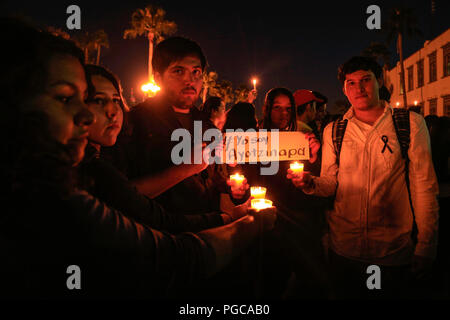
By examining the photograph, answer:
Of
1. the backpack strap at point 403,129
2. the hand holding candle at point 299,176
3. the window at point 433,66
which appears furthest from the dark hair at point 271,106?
the window at point 433,66

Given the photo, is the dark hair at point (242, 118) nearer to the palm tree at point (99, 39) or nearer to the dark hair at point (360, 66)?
the dark hair at point (360, 66)

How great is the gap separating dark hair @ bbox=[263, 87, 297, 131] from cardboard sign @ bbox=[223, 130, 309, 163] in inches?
24.4

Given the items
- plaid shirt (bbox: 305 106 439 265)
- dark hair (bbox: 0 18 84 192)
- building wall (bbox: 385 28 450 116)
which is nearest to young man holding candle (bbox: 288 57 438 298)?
plaid shirt (bbox: 305 106 439 265)

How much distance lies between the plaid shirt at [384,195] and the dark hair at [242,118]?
5.97 feet

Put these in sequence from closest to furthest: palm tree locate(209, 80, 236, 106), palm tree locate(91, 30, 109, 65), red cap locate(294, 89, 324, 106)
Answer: red cap locate(294, 89, 324, 106), palm tree locate(91, 30, 109, 65), palm tree locate(209, 80, 236, 106)

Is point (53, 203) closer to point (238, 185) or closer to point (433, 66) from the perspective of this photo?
point (238, 185)

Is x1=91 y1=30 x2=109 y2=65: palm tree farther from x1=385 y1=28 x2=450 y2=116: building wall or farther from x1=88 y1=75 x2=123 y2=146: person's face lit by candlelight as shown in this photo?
x1=88 y1=75 x2=123 y2=146: person's face lit by candlelight

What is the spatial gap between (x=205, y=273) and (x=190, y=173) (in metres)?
1.22

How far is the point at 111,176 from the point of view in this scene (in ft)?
5.56

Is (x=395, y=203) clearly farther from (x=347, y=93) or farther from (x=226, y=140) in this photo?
(x=226, y=140)

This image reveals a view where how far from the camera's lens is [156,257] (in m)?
1.29

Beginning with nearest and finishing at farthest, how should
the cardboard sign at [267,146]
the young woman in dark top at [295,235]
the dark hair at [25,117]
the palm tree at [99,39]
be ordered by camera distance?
1. the dark hair at [25,117]
2. the cardboard sign at [267,146]
3. the young woman in dark top at [295,235]
4. the palm tree at [99,39]

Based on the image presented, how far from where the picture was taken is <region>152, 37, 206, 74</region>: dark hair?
2.77 meters

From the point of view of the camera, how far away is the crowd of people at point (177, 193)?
112 centimetres
